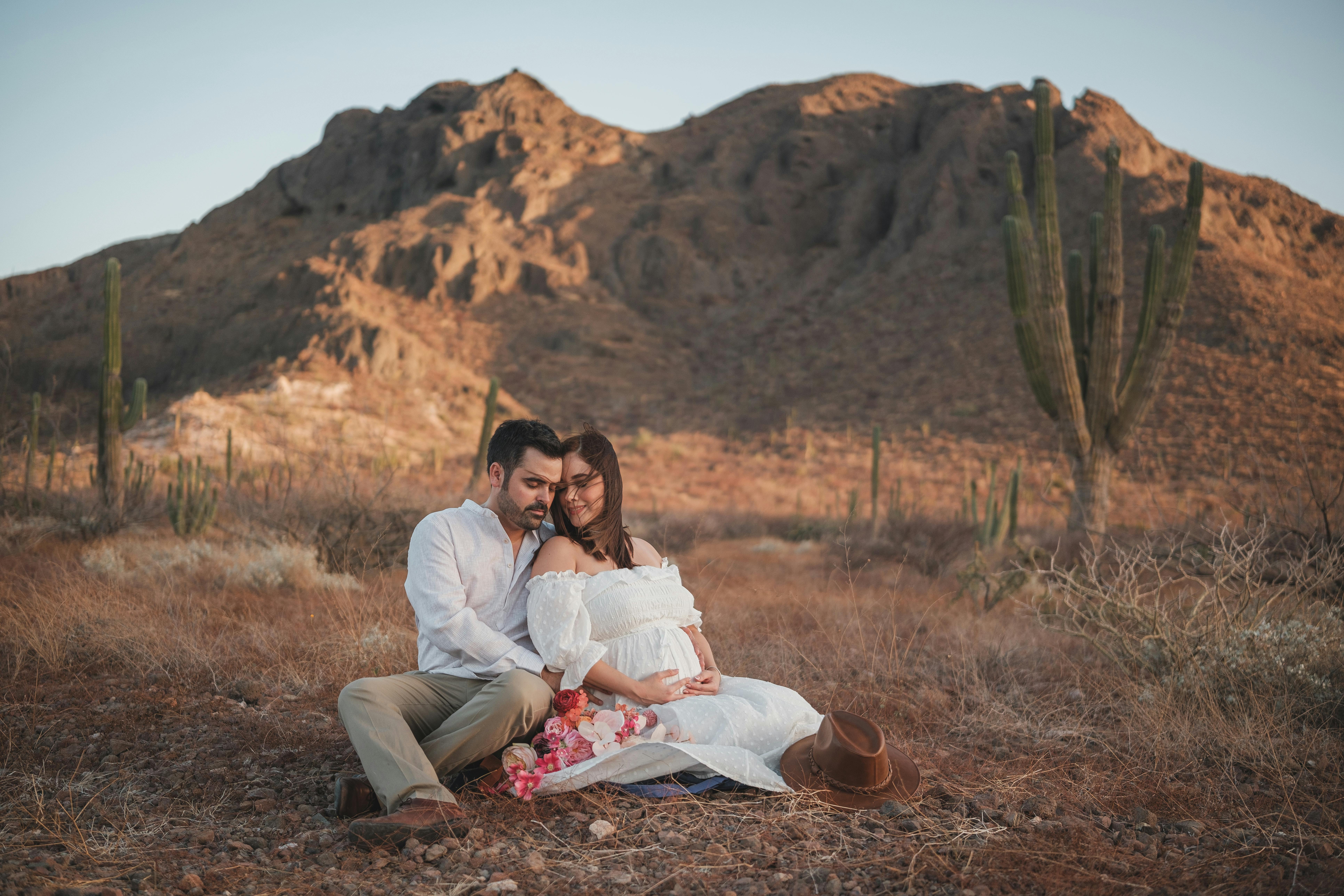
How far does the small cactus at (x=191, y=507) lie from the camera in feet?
32.8

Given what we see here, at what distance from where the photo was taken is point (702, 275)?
43156mm

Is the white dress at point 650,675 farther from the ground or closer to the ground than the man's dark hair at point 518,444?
closer to the ground

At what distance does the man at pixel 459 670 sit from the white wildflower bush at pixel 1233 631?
11.1 feet

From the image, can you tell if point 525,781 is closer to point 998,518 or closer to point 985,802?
point 985,802

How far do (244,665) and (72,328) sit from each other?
130 ft

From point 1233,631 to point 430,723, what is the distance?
4.61 meters

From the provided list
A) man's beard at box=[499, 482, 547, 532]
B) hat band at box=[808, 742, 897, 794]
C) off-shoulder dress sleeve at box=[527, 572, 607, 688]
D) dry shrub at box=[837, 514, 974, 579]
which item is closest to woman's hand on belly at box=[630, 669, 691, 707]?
off-shoulder dress sleeve at box=[527, 572, 607, 688]

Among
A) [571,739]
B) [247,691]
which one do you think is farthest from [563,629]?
[247,691]

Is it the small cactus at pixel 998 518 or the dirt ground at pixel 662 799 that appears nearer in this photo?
the dirt ground at pixel 662 799

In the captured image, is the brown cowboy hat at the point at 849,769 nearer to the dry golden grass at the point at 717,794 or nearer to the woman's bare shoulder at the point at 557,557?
the dry golden grass at the point at 717,794

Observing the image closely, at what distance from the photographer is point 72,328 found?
3641 centimetres

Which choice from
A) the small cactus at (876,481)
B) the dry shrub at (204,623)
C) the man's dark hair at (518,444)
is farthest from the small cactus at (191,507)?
the small cactus at (876,481)

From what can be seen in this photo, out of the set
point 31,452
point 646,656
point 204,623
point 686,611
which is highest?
point 31,452

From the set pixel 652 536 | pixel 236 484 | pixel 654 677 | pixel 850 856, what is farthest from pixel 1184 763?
pixel 236 484
